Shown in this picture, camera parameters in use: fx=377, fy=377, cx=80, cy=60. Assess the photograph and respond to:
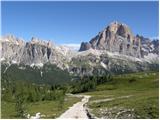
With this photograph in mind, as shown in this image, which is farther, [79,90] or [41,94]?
[79,90]

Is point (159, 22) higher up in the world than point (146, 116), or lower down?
higher up

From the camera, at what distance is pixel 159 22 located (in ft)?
71.7

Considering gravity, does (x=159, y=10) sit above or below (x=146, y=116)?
above

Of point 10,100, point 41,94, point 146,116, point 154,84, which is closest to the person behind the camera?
point 146,116

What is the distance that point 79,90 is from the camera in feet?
653

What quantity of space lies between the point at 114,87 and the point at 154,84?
78.3 feet

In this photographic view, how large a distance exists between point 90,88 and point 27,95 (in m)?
81.0

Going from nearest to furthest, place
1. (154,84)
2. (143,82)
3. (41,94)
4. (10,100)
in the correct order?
(10,100) < (41,94) < (154,84) < (143,82)

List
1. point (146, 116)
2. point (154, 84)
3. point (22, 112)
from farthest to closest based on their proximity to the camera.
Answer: point (154, 84), point (22, 112), point (146, 116)

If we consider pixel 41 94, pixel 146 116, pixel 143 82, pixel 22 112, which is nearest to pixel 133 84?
pixel 143 82

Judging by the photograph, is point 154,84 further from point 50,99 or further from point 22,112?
point 22,112

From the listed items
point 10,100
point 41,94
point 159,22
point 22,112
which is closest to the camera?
point 159,22

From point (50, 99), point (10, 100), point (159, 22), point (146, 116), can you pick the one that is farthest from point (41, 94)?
point (159, 22)

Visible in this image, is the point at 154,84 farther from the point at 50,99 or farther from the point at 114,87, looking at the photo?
the point at 50,99
